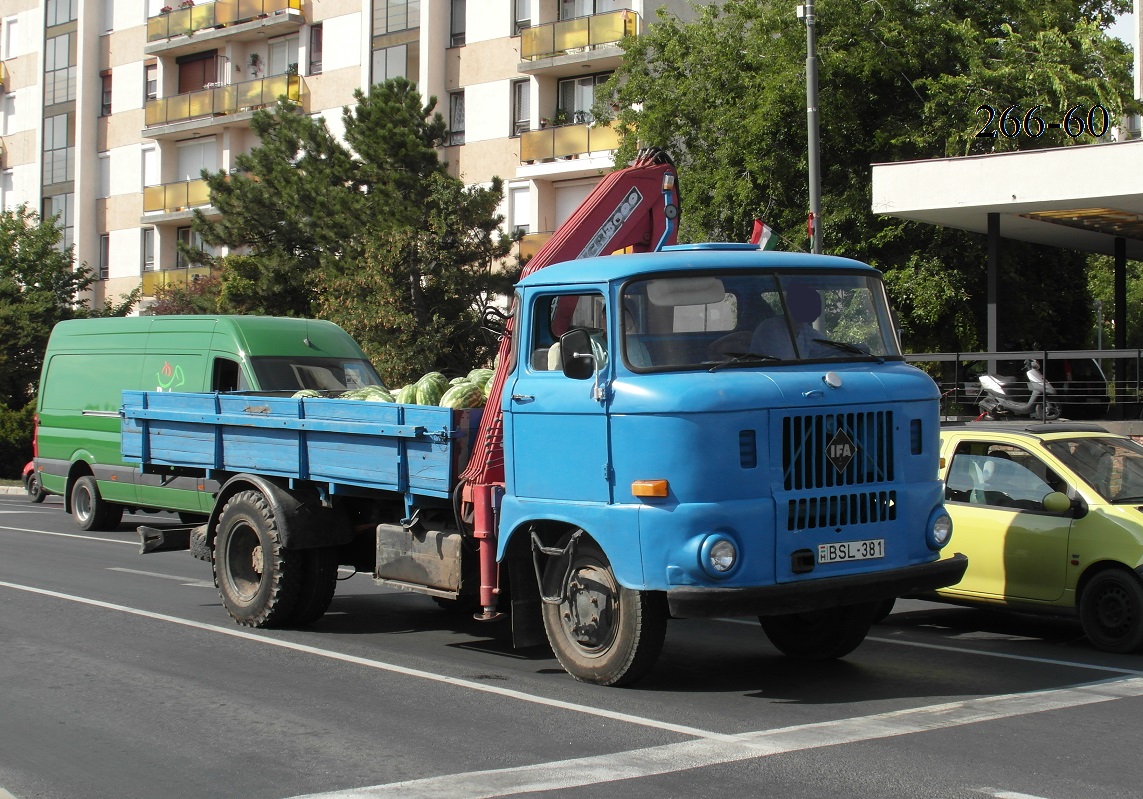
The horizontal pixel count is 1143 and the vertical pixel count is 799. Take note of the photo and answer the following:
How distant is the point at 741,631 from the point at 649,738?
3.82 metres

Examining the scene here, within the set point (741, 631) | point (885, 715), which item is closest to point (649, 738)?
point (885, 715)

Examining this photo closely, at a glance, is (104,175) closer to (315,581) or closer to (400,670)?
(315,581)

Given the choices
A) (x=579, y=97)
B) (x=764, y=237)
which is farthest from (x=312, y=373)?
(x=579, y=97)

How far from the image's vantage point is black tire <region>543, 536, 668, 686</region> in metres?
7.69

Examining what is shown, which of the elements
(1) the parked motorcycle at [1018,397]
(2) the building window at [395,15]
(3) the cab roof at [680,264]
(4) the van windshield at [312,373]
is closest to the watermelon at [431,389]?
(3) the cab roof at [680,264]

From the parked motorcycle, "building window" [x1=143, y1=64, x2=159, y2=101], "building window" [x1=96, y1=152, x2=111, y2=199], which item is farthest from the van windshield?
"building window" [x1=96, y1=152, x2=111, y2=199]

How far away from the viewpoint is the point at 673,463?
734cm

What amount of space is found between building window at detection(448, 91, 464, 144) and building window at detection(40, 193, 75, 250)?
19540mm

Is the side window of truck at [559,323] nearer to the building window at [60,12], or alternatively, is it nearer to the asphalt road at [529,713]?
the asphalt road at [529,713]

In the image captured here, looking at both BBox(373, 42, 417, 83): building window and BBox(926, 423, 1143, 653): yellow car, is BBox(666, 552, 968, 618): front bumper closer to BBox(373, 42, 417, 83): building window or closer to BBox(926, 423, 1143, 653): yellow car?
BBox(926, 423, 1143, 653): yellow car

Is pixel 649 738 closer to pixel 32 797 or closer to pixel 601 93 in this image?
pixel 32 797

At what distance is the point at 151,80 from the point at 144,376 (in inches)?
1372

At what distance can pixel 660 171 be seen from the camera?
10148 mm

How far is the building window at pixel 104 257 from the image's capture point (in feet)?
166
